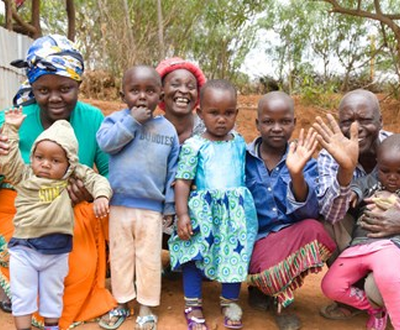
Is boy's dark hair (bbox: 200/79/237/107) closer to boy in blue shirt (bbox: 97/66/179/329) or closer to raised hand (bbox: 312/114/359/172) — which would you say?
boy in blue shirt (bbox: 97/66/179/329)

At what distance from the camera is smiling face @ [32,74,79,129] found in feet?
9.95

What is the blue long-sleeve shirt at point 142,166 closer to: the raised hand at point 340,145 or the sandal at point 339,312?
the raised hand at point 340,145

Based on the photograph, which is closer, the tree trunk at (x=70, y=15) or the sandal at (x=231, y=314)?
the sandal at (x=231, y=314)

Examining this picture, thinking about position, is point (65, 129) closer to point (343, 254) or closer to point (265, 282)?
point (265, 282)

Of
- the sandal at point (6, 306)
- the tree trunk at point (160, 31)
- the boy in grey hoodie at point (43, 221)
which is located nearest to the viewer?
the boy in grey hoodie at point (43, 221)

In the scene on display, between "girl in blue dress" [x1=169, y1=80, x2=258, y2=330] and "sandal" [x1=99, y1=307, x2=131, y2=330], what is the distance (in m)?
0.40

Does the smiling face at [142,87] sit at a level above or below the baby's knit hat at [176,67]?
below

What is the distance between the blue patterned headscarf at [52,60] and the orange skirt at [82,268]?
0.79 m

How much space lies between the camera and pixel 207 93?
119 inches

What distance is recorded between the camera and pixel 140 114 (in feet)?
9.32

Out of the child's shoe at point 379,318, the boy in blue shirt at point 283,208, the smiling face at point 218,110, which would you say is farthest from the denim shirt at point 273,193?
the child's shoe at point 379,318

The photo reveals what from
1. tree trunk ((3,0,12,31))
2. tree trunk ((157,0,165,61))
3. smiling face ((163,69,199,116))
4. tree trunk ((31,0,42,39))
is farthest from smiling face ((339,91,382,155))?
tree trunk ((157,0,165,61))

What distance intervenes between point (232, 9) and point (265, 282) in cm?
1006

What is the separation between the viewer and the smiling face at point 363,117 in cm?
300
